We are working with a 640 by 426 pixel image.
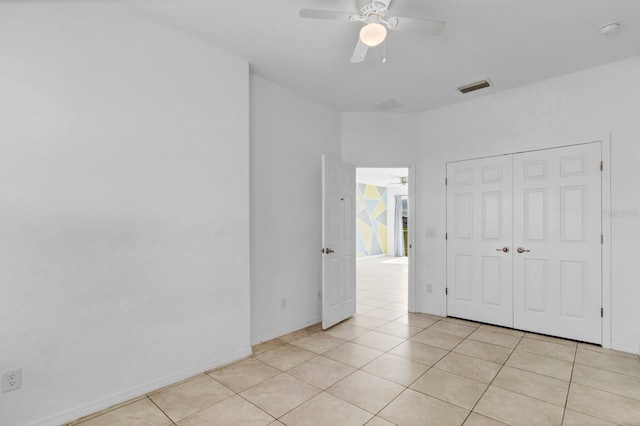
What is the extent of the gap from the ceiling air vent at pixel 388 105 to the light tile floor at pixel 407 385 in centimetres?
297

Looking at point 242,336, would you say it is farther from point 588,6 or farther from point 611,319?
point 588,6

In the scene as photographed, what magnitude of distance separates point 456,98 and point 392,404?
3.69 m

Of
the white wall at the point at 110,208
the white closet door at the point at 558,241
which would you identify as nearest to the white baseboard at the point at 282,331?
the white wall at the point at 110,208

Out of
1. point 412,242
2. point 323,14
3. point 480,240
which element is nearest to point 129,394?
point 323,14

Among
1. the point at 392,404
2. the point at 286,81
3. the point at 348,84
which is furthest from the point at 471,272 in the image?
the point at 286,81

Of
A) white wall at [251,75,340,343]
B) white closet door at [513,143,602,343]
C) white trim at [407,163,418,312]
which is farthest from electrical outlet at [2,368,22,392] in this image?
white closet door at [513,143,602,343]

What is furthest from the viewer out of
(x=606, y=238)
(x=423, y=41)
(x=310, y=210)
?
(x=310, y=210)

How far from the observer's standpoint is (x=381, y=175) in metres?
10.4

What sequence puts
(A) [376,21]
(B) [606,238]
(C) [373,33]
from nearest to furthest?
(C) [373,33] → (A) [376,21] → (B) [606,238]

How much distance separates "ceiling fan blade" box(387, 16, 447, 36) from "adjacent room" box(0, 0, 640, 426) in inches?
0.9

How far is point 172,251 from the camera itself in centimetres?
265

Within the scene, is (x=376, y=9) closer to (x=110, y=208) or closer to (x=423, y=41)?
(x=423, y=41)

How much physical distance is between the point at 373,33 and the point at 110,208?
2.21 meters

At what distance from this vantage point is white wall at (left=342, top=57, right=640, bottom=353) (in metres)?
3.20
